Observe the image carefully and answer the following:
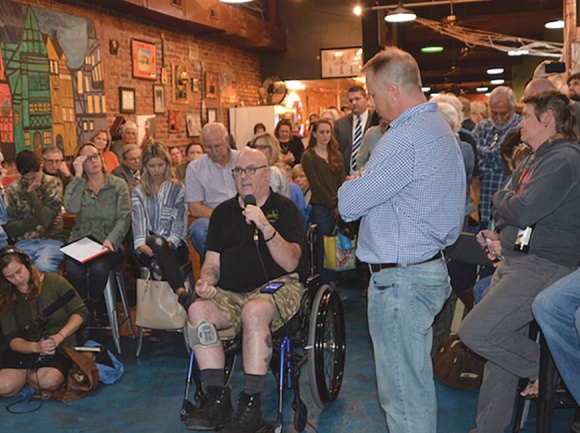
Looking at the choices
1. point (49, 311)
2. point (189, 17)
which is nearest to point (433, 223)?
point (49, 311)

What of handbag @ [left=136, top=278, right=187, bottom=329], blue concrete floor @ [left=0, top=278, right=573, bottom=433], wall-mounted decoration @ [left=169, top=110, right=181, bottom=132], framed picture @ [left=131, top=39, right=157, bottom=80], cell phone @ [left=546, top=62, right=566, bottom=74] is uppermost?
framed picture @ [left=131, top=39, right=157, bottom=80]

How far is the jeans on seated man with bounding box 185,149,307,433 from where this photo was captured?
321 centimetres

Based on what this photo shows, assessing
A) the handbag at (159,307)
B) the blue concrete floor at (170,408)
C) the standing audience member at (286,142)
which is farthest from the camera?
the standing audience member at (286,142)

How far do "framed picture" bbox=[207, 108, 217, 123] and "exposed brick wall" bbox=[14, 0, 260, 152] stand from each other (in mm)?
88

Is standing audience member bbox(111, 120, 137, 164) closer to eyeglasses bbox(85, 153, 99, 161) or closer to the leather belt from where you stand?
eyeglasses bbox(85, 153, 99, 161)

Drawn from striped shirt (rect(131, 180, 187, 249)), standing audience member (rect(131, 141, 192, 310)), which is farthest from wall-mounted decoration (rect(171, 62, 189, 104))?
striped shirt (rect(131, 180, 187, 249))

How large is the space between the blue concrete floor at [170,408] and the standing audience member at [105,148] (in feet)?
9.45

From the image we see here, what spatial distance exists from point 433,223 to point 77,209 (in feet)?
11.0

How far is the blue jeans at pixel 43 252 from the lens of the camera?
5000mm

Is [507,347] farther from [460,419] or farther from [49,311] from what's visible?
[49,311]

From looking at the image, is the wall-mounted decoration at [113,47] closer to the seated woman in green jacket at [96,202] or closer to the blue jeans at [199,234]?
the seated woman in green jacket at [96,202]

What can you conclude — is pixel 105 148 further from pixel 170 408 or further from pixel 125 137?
pixel 170 408

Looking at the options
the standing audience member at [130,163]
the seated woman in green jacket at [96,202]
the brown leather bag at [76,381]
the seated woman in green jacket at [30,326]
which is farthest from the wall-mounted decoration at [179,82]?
the brown leather bag at [76,381]

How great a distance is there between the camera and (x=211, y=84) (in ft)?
37.3
